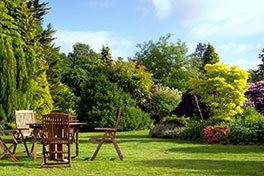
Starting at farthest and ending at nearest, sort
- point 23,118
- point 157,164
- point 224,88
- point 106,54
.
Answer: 1. point 106,54
2. point 224,88
3. point 23,118
4. point 157,164

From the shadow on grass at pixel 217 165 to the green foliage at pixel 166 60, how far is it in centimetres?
2552

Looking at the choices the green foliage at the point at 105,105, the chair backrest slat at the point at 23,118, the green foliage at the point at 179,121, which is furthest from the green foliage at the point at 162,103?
the chair backrest slat at the point at 23,118

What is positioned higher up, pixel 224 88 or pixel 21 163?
pixel 224 88

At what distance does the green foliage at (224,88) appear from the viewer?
13914 mm

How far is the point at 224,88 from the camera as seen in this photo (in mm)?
13820

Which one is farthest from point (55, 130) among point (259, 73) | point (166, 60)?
point (259, 73)

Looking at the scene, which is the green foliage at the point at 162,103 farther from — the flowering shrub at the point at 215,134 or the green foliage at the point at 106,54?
the flowering shrub at the point at 215,134

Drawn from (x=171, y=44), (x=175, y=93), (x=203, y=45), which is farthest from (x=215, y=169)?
(x=203, y=45)

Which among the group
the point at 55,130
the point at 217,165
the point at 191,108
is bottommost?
the point at 217,165

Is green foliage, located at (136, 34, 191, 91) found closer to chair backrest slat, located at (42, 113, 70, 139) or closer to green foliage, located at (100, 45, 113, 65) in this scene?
green foliage, located at (100, 45, 113, 65)

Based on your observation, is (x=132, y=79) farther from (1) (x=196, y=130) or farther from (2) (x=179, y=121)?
(1) (x=196, y=130)

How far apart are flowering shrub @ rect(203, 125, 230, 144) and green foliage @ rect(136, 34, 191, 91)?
20597mm

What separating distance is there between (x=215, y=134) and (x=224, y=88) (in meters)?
1.77

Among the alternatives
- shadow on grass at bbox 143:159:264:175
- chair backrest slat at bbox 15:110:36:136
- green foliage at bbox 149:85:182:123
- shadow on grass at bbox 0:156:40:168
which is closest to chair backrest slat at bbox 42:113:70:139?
shadow on grass at bbox 0:156:40:168
